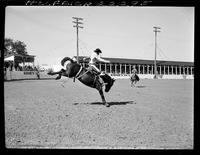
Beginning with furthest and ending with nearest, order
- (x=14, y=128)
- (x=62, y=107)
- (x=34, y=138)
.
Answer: (x=62, y=107) < (x=14, y=128) < (x=34, y=138)

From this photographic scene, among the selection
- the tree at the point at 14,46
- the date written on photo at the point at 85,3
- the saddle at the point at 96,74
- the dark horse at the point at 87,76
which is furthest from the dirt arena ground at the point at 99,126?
the date written on photo at the point at 85,3

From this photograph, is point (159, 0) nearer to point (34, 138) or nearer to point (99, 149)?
point (99, 149)

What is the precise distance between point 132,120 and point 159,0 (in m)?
2.32

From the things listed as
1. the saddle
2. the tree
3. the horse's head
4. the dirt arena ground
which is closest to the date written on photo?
the tree

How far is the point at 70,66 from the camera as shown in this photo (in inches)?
201

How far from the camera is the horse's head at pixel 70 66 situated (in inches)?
180

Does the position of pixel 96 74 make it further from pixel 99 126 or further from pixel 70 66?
pixel 99 126

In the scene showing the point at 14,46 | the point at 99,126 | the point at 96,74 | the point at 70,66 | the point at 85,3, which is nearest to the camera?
the point at 85,3

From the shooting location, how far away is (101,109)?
215 inches

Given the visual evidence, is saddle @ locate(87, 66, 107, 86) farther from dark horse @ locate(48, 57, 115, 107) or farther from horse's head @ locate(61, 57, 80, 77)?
horse's head @ locate(61, 57, 80, 77)

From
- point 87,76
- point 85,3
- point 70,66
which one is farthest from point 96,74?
point 85,3

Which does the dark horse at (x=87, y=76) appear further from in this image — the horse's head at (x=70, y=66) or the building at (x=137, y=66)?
the building at (x=137, y=66)
